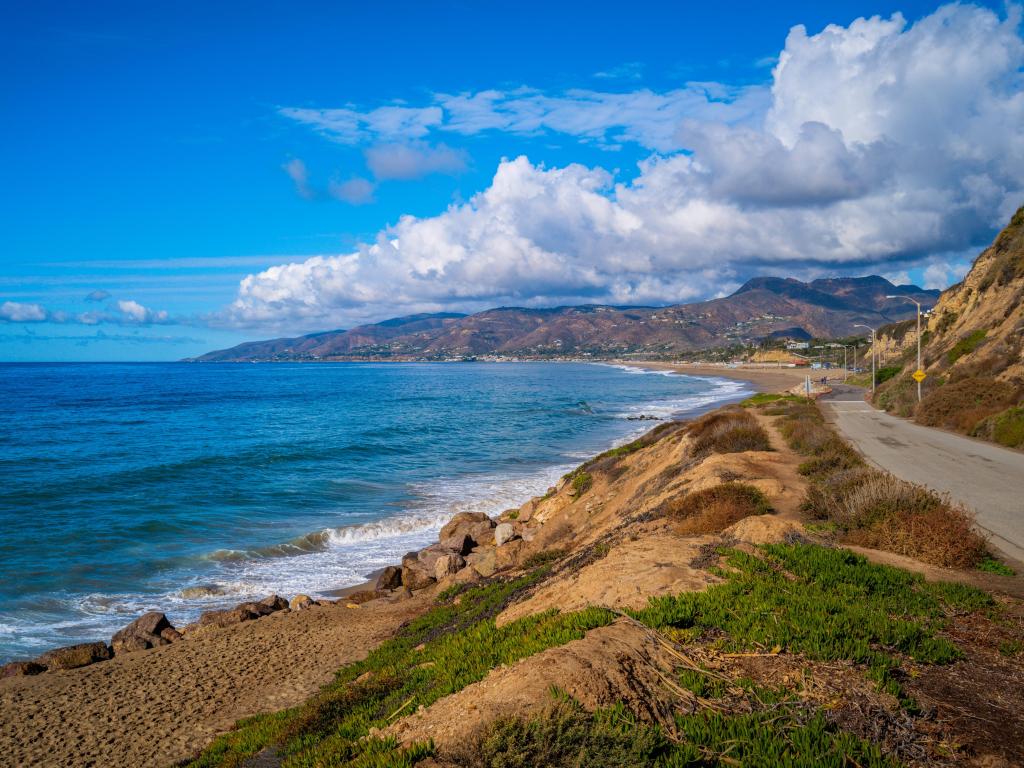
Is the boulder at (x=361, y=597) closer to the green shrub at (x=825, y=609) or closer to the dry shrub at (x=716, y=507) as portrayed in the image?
the dry shrub at (x=716, y=507)

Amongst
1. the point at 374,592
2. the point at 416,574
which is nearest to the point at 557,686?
the point at 374,592

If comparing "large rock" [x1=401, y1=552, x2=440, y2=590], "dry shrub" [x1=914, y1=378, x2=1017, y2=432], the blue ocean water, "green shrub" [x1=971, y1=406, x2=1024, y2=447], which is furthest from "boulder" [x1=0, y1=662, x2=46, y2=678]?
"dry shrub" [x1=914, y1=378, x2=1017, y2=432]

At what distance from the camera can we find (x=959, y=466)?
17.5 m

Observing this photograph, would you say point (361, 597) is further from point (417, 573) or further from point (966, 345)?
point (966, 345)

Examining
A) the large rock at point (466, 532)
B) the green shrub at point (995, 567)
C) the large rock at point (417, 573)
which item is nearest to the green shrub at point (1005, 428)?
the green shrub at point (995, 567)

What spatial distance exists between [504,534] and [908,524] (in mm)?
10470

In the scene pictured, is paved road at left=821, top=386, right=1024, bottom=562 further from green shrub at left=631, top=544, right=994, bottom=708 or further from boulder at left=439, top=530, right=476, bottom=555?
boulder at left=439, top=530, right=476, bottom=555

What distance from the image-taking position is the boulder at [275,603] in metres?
14.7

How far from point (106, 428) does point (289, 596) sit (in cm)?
4167

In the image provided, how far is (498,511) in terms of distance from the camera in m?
24.3

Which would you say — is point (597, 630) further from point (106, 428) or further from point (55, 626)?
point (106, 428)

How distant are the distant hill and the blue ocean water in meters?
17.5

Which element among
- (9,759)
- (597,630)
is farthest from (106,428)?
(597,630)

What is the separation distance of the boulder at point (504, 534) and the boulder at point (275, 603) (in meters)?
5.75
